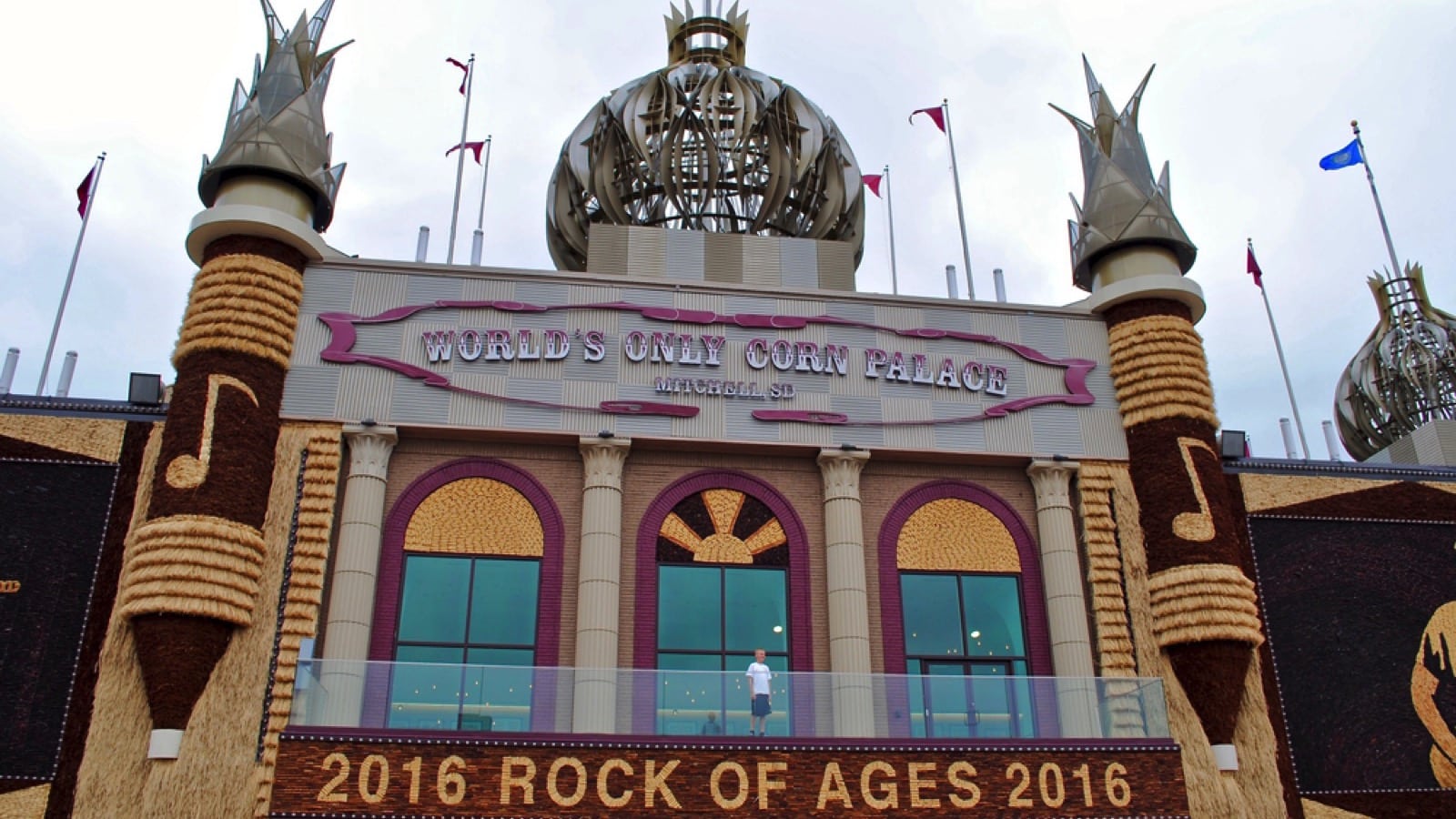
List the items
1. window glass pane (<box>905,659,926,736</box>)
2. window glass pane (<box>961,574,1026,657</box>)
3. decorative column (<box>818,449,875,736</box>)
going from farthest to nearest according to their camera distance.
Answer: window glass pane (<box>961,574,1026,657</box>) < decorative column (<box>818,449,875,736</box>) < window glass pane (<box>905,659,926,736</box>)

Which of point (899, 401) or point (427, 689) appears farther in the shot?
point (899, 401)

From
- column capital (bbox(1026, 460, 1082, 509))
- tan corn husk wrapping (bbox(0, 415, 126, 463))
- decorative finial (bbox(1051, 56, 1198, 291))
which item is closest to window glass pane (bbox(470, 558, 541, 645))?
tan corn husk wrapping (bbox(0, 415, 126, 463))

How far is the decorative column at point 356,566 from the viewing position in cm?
1980

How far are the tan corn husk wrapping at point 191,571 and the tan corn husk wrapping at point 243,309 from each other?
11.8 ft

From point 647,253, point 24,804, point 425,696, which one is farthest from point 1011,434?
point 24,804

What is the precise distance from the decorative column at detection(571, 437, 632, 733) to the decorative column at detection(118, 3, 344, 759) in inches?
227

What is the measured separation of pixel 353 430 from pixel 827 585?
31.4ft

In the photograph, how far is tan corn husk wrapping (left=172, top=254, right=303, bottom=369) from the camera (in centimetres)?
2262

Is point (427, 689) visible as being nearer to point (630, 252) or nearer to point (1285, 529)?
point (630, 252)

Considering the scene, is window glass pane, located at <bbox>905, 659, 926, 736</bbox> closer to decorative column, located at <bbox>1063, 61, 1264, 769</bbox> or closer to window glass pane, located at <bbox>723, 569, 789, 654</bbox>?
window glass pane, located at <bbox>723, 569, 789, 654</bbox>

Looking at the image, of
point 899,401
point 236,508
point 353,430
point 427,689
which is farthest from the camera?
point 899,401

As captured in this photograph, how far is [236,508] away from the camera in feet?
69.7

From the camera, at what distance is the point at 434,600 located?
2269 centimetres

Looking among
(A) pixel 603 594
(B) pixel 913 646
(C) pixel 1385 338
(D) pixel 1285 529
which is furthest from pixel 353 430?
(C) pixel 1385 338
